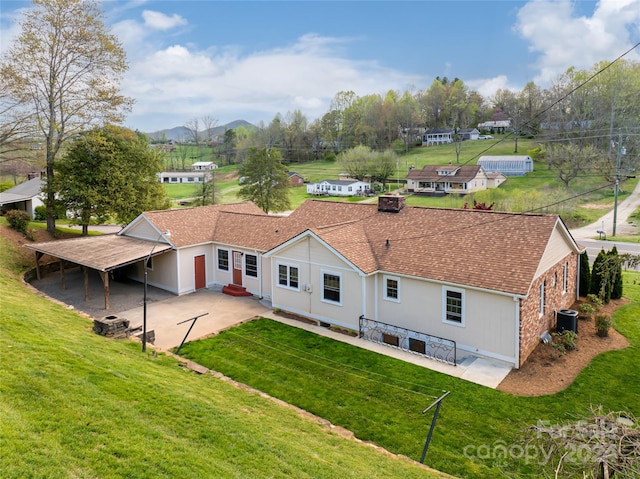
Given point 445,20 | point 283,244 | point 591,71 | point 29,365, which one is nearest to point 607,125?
point 591,71

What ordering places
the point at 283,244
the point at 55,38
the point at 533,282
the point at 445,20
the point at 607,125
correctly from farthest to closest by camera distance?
the point at 607,125 < the point at 55,38 < the point at 445,20 < the point at 283,244 < the point at 533,282

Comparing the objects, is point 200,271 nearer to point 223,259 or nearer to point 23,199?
point 223,259

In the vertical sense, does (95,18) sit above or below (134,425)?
above

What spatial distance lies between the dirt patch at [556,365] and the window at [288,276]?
9.28m

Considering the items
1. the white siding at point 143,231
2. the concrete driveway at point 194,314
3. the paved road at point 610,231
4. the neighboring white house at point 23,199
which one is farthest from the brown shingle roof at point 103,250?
the paved road at point 610,231

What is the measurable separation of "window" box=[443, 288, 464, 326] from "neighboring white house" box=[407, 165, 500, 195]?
176 feet

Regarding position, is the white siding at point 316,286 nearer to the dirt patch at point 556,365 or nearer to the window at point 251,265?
the window at point 251,265

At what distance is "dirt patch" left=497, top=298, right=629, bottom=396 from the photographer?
13062 millimetres

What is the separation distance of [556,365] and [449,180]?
2252 inches

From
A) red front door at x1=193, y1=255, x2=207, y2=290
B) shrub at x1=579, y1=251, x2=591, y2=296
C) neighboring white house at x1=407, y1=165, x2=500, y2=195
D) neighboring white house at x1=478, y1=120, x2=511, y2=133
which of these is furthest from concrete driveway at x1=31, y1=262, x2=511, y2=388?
neighboring white house at x1=478, y1=120, x2=511, y2=133

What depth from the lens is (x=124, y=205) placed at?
32.7m

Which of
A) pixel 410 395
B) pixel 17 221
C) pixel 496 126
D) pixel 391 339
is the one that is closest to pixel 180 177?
pixel 17 221

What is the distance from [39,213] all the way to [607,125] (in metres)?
81.3

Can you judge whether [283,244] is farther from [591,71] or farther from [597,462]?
[591,71]
